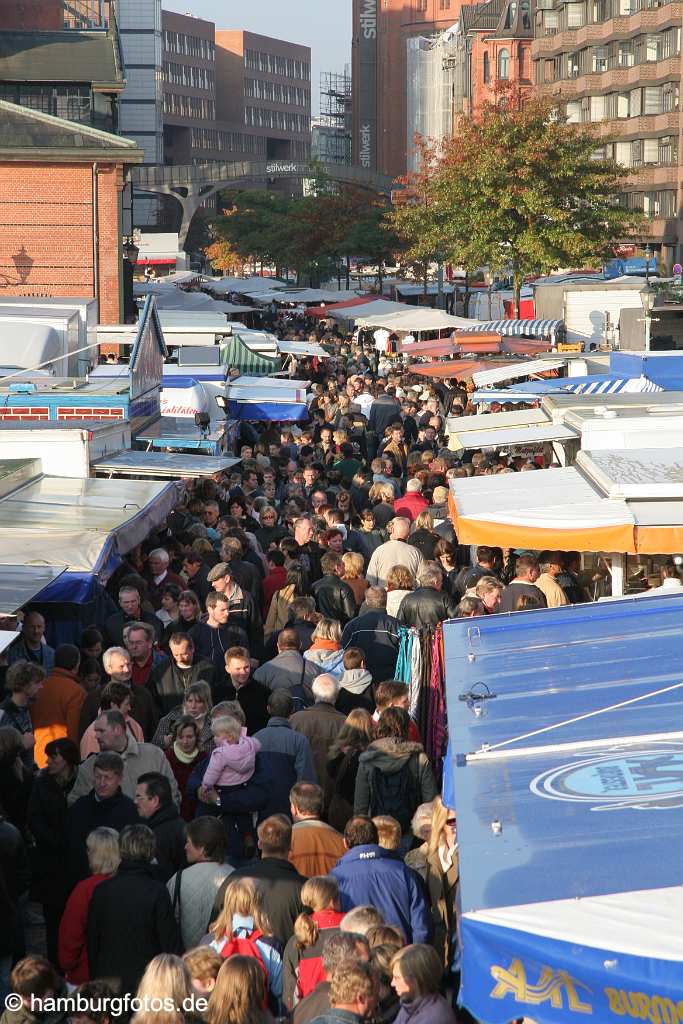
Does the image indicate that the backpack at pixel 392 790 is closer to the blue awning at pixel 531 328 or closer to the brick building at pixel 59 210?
the blue awning at pixel 531 328

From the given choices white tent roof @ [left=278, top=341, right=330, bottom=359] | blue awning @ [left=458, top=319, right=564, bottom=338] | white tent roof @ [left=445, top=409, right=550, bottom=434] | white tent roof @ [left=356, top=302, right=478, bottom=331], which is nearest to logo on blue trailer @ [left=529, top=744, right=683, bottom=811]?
white tent roof @ [left=445, top=409, right=550, bottom=434]

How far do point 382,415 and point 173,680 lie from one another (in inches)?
614

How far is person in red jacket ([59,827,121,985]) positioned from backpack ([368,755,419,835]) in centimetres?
189

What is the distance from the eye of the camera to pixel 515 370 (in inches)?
991

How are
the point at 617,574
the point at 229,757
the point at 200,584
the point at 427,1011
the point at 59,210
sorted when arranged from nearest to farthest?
the point at 427,1011 < the point at 229,757 < the point at 617,574 < the point at 200,584 < the point at 59,210

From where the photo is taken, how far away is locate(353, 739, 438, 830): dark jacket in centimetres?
785

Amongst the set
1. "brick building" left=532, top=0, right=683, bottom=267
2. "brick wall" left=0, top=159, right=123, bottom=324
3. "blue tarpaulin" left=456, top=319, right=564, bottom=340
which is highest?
"brick building" left=532, top=0, right=683, bottom=267

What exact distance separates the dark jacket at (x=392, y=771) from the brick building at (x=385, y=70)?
435ft

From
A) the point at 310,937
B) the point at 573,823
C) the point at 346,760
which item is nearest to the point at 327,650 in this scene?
the point at 346,760

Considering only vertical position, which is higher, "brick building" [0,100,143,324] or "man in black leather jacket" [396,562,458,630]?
"brick building" [0,100,143,324]

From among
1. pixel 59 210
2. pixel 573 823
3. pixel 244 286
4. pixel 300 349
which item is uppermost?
pixel 59 210

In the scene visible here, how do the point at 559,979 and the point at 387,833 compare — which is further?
the point at 387,833

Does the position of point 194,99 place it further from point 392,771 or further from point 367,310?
point 392,771

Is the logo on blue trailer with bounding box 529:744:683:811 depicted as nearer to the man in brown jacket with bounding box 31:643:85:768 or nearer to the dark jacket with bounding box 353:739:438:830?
the dark jacket with bounding box 353:739:438:830
